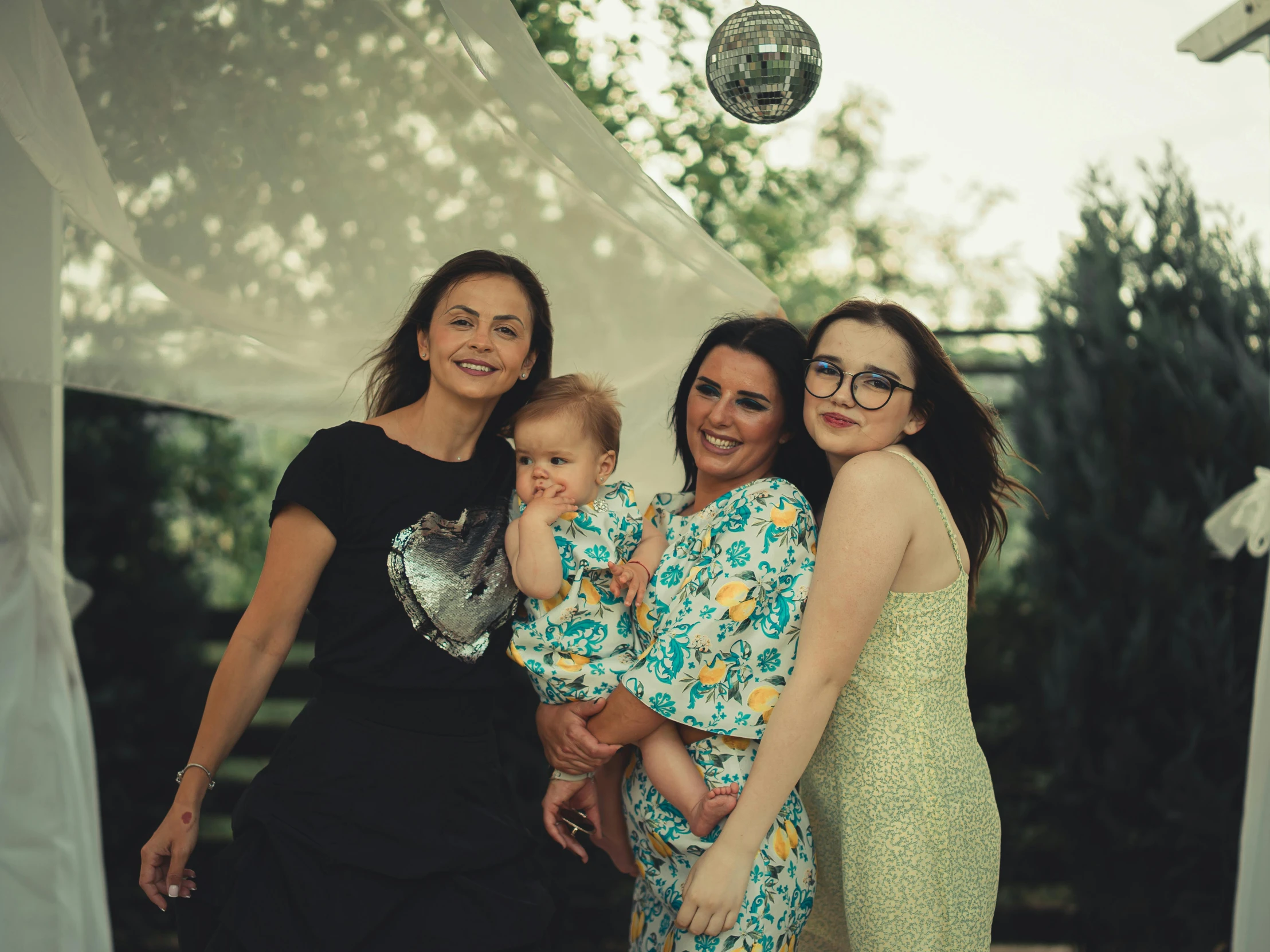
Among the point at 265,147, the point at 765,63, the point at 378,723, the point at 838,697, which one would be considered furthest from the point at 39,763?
the point at 765,63

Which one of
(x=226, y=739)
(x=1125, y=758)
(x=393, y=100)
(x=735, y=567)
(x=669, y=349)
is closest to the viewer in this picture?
(x=735, y=567)

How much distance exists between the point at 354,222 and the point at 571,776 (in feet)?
4.50

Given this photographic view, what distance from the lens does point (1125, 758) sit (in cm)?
365

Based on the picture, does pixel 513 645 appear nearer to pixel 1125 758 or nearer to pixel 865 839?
pixel 865 839

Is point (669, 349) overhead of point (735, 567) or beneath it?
overhead

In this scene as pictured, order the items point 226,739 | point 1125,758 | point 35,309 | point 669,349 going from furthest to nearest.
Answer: point 1125,758, point 669,349, point 35,309, point 226,739

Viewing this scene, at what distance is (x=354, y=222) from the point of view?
2.40 meters

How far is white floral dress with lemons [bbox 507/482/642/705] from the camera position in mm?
1897

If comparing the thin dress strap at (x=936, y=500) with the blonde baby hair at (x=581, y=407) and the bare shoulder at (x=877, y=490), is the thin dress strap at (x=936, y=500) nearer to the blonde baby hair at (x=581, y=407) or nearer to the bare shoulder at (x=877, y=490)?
the bare shoulder at (x=877, y=490)

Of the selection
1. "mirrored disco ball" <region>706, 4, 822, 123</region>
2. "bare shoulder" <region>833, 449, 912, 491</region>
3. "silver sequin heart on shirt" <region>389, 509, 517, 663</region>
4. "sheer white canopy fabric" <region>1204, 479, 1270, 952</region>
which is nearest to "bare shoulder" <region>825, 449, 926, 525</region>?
"bare shoulder" <region>833, 449, 912, 491</region>

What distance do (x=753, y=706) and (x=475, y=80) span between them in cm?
158

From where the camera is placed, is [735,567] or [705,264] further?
[705,264]

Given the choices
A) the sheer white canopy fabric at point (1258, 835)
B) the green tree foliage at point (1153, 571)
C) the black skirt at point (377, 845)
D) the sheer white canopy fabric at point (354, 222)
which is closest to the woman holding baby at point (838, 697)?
the black skirt at point (377, 845)

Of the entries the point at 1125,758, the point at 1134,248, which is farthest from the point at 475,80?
the point at 1125,758
